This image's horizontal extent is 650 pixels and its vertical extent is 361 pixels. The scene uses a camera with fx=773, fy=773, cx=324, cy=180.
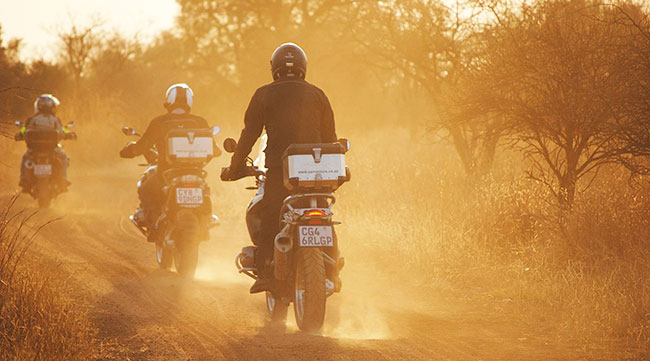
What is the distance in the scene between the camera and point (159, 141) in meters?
9.19

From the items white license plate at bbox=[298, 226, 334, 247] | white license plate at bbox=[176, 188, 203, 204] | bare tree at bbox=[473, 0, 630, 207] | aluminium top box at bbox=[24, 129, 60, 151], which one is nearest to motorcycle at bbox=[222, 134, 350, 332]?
white license plate at bbox=[298, 226, 334, 247]

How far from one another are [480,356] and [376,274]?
3.70 m

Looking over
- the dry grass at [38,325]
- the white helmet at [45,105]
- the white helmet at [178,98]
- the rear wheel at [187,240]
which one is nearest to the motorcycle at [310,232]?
the dry grass at [38,325]

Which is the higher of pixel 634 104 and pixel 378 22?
pixel 378 22

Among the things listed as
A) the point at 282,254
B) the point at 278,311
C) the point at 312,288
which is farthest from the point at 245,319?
the point at 312,288

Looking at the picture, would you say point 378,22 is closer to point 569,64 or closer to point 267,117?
point 569,64

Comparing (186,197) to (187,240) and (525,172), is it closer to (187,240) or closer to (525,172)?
(187,240)

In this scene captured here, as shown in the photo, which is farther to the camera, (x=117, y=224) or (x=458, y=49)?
(x=458, y=49)

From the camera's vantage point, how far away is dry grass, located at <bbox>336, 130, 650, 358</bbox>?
21.4 ft

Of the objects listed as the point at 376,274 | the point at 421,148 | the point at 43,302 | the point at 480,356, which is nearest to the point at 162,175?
the point at 376,274

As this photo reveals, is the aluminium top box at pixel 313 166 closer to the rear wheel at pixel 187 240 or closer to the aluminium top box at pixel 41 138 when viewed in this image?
the rear wheel at pixel 187 240

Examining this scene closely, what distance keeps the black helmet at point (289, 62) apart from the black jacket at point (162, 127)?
9.50ft

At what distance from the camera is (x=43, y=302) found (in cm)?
542

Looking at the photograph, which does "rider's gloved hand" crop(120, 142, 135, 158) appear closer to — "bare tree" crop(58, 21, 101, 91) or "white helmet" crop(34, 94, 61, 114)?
"white helmet" crop(34, 94, 61, 114)
